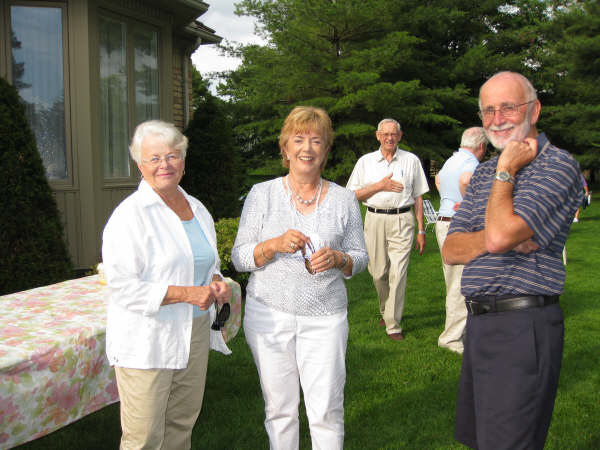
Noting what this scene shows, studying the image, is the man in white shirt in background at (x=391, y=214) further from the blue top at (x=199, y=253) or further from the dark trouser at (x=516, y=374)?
the dark trouser at (x=516, y=374)

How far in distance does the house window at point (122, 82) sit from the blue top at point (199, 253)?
6.54 meters

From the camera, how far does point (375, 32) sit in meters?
29.4

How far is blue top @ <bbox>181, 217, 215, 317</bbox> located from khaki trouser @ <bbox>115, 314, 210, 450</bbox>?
7.9 inches

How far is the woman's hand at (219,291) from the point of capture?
2691mm

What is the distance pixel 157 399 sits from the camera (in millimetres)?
2584

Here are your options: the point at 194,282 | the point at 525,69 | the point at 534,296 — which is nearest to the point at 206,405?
the point at 194,282

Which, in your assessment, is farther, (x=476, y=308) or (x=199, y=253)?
(x=199, y=253)

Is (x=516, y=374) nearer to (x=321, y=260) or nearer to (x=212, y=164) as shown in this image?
(x=321, y=260)

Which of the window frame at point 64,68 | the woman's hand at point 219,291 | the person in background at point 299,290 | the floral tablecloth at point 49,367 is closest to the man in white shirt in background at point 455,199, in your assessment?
the person in background at point 299,290

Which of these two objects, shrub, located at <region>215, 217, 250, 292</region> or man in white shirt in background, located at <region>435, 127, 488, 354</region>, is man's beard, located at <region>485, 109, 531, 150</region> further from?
shrub, located at <region>215, 217, 250, 292</region>

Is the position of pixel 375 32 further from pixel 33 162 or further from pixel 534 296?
pixel 534 296

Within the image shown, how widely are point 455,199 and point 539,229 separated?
134 inches

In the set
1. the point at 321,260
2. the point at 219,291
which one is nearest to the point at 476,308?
the point at 321,260

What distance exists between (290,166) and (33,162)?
15.3ft
